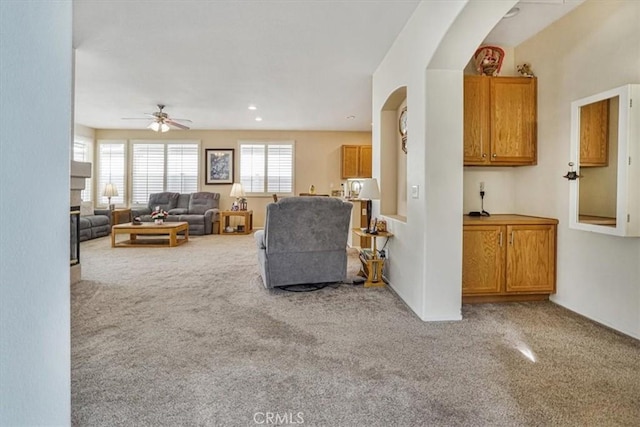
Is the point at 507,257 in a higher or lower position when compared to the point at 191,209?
lower

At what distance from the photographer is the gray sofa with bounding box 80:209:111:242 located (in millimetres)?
6781

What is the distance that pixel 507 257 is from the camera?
10.4 ft

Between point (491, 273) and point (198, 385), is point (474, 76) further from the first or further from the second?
point (198, 385)

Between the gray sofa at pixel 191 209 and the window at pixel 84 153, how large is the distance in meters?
1.34

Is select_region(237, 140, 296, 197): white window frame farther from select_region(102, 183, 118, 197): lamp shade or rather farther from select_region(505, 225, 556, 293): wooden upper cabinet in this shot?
select_region(505, 225, 556, 293): wooden upper cabinet

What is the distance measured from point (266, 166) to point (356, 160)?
228 cm

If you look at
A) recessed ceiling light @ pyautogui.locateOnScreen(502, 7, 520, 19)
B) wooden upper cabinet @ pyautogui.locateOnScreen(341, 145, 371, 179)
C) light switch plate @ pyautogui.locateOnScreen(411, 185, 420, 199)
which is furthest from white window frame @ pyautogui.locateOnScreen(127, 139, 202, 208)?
recessed ceiling light @ pyautogui.locateOnScreen(502, 7, 520, 19)

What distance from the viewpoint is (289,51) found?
3865mm

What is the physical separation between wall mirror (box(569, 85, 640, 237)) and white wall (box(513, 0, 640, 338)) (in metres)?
0.12

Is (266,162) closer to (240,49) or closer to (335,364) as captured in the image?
(240,49)

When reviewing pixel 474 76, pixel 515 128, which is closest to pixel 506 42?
pixel 474 76

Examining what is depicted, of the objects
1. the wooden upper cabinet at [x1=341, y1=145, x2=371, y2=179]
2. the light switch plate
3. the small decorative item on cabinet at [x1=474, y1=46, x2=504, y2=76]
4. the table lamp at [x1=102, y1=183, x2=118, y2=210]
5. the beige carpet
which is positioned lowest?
the beige carpet

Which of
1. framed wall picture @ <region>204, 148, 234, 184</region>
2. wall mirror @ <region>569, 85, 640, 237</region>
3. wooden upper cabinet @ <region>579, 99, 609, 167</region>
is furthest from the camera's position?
framed wall picture @ <region>204, 148, 234, 184</region>

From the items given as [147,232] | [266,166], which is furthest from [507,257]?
[266,166]
